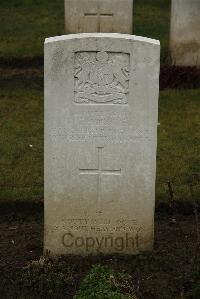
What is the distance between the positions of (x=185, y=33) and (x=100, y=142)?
20.0 feet

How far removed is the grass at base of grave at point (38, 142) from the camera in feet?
24.3

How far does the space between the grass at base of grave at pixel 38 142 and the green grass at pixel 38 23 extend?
2.17m

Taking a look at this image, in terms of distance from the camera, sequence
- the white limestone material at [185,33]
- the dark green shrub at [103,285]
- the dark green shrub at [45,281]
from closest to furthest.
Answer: the dark green shrub at [103,285] < the dark green shrub at [45,281] < the white limestone material at [185,33]

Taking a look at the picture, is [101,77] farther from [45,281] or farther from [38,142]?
[38,142]

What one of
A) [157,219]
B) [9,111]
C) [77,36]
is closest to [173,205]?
[157,219]

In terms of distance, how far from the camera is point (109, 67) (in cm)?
565

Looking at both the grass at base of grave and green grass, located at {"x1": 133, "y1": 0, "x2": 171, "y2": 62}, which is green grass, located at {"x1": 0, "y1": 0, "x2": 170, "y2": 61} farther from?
the grass at base of grave

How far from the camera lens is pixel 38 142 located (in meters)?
8.76

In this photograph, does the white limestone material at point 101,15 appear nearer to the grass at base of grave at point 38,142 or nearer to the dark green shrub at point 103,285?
the grass at base of grave at point 38,142

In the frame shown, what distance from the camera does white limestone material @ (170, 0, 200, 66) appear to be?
11359 mm

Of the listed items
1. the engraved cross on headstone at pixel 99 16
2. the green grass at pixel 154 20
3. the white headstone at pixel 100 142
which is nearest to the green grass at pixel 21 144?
the white headstone at pixel 100 142

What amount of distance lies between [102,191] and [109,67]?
99 cm

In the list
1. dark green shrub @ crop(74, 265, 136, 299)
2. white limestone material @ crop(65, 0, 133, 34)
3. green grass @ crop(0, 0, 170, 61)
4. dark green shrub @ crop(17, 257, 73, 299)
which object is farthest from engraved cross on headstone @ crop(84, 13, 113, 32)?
dark green shrub @ crop(74, 265, 136, 299)

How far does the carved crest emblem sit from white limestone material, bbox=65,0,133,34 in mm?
6628
